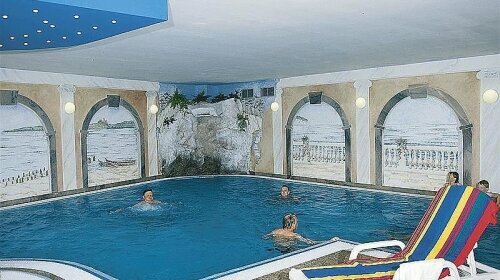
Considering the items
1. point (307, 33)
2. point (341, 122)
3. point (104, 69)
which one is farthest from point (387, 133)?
point (104, 69)

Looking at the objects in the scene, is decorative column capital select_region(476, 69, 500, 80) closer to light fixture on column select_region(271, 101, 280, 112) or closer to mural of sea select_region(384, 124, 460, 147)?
mural of sea select_region(384, 124, 460, 147)

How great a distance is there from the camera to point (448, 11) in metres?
6.32

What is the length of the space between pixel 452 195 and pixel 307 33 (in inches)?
160

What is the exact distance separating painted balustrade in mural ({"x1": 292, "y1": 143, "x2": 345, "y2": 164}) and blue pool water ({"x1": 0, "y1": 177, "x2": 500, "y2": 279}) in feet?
4.57

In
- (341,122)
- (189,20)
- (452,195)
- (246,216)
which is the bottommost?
(246,216)

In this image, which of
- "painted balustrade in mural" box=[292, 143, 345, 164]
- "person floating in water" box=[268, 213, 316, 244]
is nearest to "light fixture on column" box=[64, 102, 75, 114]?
"painted balustrade in mural" box=[292, 143, 345, 164]

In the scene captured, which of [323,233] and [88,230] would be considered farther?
[88,230]

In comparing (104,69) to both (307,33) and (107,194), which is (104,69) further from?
(307,33)

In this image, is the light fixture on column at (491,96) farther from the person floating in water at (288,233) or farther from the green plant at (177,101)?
the green plant at (177,101)

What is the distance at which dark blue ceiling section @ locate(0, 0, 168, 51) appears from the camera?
14.9ft

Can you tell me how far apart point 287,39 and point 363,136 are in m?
6.92

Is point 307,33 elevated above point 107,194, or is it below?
above

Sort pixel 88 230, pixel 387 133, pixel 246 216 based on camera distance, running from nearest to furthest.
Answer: pixel 88 230
pixel 246 216
pixel 387 133

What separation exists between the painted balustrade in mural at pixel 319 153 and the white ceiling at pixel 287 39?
3.23 meters
